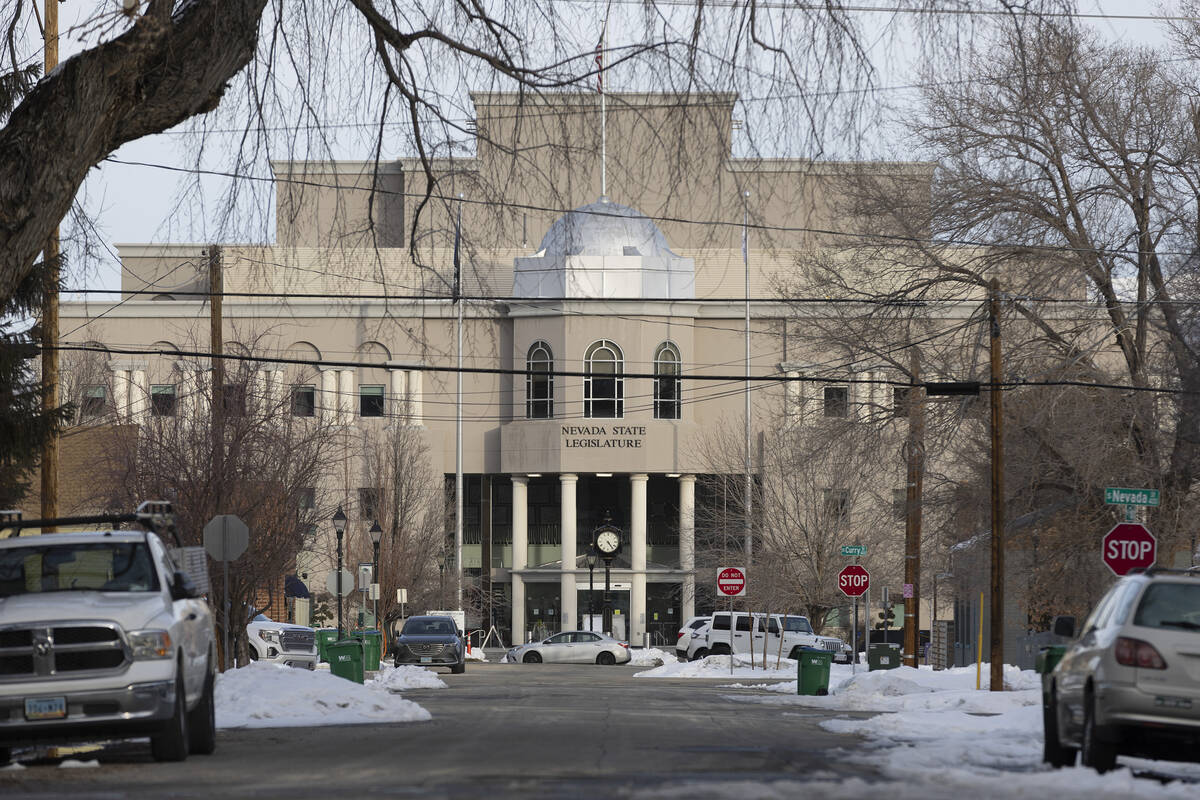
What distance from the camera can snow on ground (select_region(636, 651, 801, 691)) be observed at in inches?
1817

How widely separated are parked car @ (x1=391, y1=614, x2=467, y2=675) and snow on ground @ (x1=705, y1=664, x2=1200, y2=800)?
17036 mm

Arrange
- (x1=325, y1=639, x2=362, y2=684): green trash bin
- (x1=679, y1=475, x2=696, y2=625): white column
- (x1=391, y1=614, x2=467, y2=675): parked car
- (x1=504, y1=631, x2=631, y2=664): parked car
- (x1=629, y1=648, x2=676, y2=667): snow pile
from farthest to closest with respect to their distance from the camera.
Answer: (x1=679, y1=475, x2=696, y2=625): white column → (x1=504, y1=631, x2=631, y2=664): parked car → (x1=629, y1=648, x2=676, y2=667): snow pile → (x1=391, y1=614, x2=467, y2=675): parked car → (x1=325, y1=639, x2=362, y2=684): green trash bin

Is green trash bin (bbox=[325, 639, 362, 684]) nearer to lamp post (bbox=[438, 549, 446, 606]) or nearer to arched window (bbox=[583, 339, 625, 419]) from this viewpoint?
lamp post (bbox=[438, 549, 446, 606])

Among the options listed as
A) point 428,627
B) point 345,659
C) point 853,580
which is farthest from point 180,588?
point 428,627

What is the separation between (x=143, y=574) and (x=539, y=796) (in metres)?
5.51

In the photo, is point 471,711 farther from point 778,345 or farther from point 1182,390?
point 778,345

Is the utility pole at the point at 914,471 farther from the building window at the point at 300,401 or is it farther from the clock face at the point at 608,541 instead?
the clock face at the point at 608,541

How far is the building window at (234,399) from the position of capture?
36.8 m

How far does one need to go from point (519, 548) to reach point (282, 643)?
33820 millimetres

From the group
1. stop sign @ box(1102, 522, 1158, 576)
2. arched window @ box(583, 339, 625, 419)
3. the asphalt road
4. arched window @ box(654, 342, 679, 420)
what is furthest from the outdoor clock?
stop sign @ box(1102, 522, 1158, 576)

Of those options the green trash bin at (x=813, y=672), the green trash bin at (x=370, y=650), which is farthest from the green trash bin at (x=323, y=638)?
the green trash bin at (x=813, y=672)

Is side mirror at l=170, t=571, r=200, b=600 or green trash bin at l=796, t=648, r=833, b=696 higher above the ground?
side mirror at l=170, t=571, r=200, b=600

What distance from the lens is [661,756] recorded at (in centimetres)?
1413

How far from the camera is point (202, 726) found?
1462 cm
